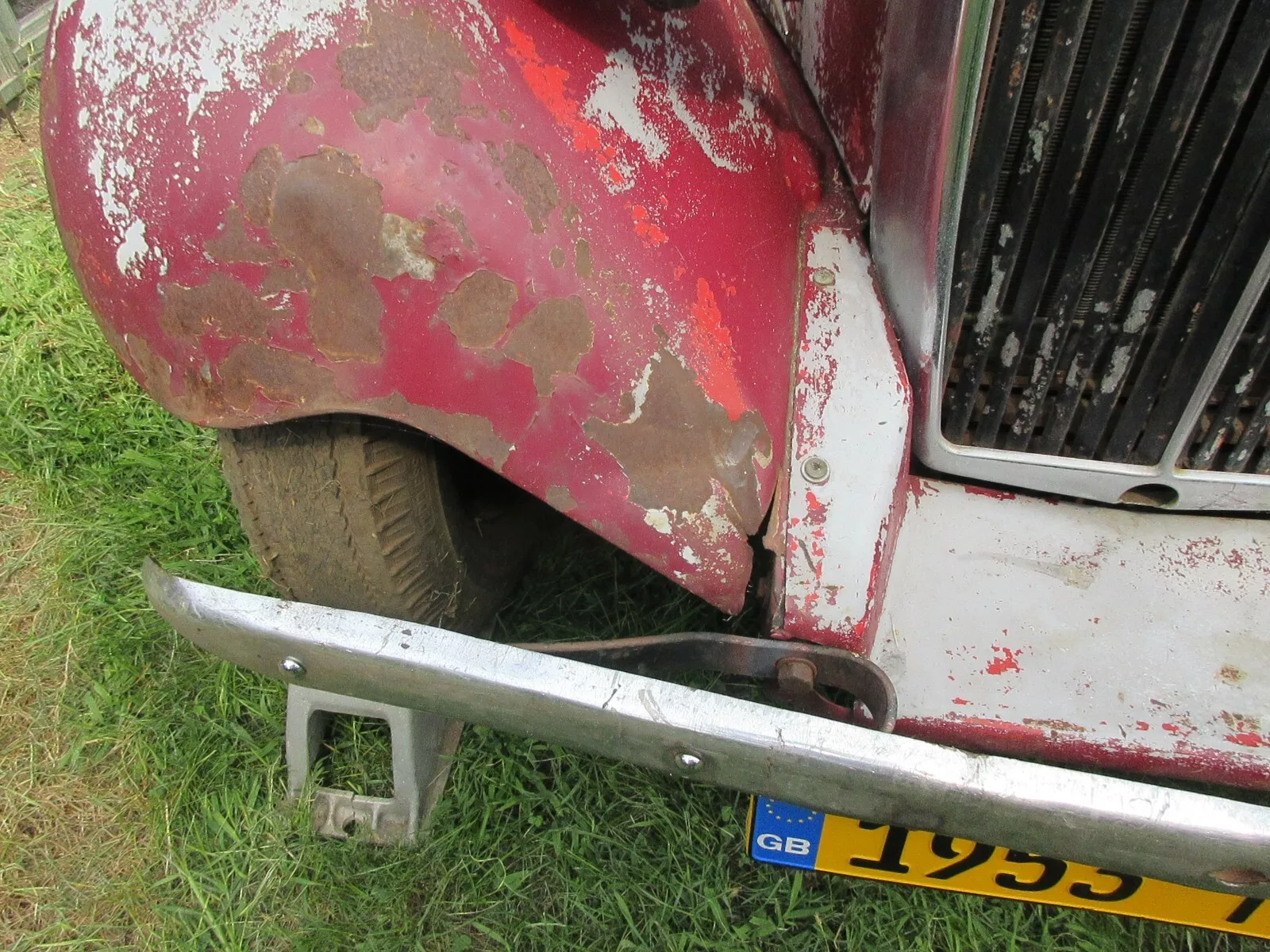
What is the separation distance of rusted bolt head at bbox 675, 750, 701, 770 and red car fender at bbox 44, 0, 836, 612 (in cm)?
18

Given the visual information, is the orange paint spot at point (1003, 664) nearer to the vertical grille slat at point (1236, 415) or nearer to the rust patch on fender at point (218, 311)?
the vertical grille slat at point (1236, 415)

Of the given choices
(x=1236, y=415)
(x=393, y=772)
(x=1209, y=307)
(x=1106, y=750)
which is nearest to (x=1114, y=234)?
(x=1209, y=307)

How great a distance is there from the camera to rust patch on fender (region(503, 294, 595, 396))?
2.87ft

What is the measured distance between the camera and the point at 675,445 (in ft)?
3.03

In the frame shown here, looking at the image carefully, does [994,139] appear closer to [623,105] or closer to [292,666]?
[623,105]

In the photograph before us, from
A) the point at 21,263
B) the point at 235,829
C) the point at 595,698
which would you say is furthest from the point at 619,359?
the point at 21,263

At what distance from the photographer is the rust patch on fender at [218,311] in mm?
849

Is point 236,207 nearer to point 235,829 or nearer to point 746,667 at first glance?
point 746,667

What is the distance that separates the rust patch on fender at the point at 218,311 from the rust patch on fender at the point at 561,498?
29cm

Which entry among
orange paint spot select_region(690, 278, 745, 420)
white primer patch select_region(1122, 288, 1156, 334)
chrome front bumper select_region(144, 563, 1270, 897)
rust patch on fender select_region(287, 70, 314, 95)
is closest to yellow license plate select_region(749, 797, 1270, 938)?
chrome front bumper select_region(144, 563, 1270, 897)

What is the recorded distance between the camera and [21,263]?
7.30 feet

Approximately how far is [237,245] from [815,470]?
1.95ft

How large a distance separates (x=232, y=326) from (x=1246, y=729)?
107cm

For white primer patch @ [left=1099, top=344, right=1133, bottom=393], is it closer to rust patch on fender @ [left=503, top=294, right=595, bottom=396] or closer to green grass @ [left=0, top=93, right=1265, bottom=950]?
rust patch on fender @ [left=503, top=294, right=595, bottom=396]
